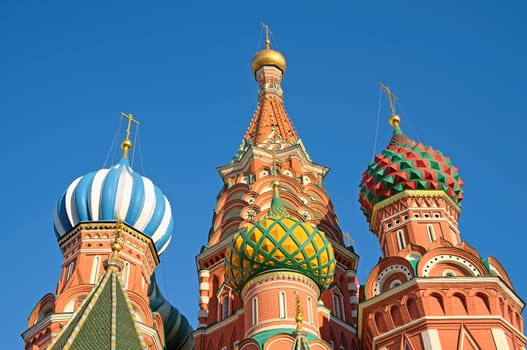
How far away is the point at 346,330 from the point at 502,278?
4.26 m

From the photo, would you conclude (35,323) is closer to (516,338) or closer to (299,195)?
(299,195)

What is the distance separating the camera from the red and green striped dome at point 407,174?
17.8 meters

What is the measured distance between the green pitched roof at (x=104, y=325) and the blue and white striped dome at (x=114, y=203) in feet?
20.8

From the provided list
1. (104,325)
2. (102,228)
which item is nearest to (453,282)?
(104,325)

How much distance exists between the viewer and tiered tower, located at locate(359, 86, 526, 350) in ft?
48.2

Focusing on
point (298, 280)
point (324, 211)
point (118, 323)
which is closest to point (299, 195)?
point (324, 211)

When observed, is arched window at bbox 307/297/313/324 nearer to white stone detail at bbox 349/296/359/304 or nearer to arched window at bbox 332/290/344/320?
arched window at bbox 332/290/344/320

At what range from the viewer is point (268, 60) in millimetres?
27344

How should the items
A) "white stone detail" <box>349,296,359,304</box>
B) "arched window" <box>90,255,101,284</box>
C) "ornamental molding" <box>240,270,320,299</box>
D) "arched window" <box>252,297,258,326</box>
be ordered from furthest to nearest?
"white stone detail" <box>349,296,359,304</box> < "arched window" <box>90,255,101,284</box> < "ornamental molding" <box>240,270,320,299</box> < "arched window" <box>252,297,258,326</box>

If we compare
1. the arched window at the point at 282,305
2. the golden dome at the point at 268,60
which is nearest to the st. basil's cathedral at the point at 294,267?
the arched window at the point at 282,305

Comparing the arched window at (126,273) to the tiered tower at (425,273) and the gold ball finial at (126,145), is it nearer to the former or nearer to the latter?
the gold ball finial at (126,145)

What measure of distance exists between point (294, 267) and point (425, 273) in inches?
106

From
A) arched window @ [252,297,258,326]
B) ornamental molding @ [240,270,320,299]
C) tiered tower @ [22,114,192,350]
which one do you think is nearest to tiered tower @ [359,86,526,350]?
ornamental molding @ [240,270,320,299]

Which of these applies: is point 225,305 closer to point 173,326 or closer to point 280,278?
point 173,326
